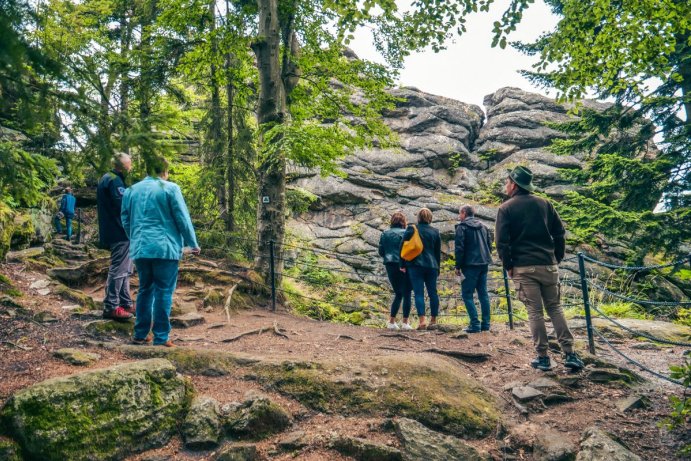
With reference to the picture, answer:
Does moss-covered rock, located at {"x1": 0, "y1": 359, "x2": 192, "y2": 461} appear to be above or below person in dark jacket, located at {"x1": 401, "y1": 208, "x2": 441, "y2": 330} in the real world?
below

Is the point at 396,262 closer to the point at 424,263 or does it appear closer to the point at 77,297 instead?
the point at 424,263

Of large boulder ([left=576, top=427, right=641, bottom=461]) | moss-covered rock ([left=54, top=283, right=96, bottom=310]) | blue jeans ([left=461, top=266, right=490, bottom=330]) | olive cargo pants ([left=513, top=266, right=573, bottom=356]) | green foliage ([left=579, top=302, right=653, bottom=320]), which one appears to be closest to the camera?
large boulder ([left=576, top=427, right=641, bottom=461])

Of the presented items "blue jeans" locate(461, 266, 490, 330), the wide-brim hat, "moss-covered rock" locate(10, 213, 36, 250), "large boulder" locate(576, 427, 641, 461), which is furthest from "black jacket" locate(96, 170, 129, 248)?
"large boulder" locate(576, 427, 641, 461)

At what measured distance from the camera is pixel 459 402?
13.6ft

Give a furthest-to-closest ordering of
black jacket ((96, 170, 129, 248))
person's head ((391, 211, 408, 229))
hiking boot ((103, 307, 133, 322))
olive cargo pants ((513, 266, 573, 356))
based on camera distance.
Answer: person's head ((391, 211, 408, 229)), hiking boot ((103, 307, 133, 322)), black jacket ((96, 170, 129, 248)), olive cargo pants ((513, 266, 573, 356))

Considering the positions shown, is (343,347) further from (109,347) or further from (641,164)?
(641,164)

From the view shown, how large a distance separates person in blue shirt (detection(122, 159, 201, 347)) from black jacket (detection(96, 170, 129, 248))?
0.74 m

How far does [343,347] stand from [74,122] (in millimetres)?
4581

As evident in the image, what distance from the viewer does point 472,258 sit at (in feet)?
24.3

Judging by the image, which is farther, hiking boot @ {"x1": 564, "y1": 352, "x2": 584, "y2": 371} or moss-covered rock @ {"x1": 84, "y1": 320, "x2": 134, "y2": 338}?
moss-covered rock @ {"x1": 84, "y1": 320, "x2": 134, "y2": 338}

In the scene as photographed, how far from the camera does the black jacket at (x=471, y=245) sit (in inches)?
290

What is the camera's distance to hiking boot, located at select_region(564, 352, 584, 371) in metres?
4.92

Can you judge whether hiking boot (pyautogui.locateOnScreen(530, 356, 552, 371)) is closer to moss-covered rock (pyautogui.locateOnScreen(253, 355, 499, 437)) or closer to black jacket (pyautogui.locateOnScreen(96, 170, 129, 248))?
moss-covered rock (pyautogui.locateOnScreen(253, 355, 499, 437))

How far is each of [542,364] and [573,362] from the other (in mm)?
358
